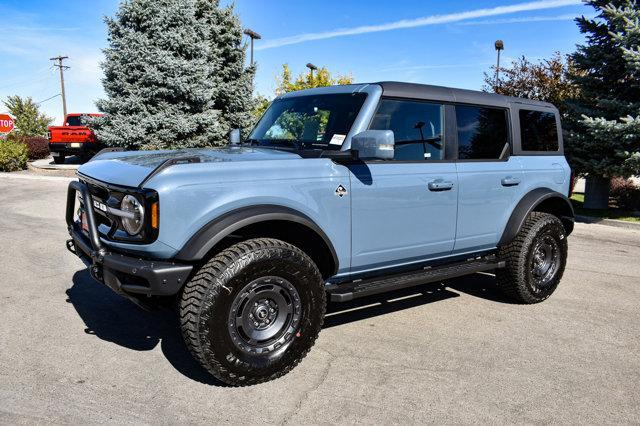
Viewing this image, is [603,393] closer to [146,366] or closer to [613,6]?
[146,366]

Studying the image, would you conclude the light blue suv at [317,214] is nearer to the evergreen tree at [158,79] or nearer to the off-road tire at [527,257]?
the off-road tire at [527,257]

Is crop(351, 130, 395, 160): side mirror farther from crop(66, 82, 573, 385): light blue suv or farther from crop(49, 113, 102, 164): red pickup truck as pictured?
crop(49, 113, 102, 164): red pickup truck

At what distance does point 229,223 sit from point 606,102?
10.5 m

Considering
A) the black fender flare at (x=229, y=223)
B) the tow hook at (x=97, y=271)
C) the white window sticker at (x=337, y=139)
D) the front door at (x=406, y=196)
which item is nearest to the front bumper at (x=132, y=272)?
the tow hook at (x=97, y=271)

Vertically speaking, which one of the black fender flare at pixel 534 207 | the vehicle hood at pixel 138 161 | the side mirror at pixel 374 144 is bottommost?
the black fender flare at pixel 534 207

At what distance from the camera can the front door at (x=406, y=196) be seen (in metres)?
3.68

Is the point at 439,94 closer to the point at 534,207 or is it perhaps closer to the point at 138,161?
the point at 534,207

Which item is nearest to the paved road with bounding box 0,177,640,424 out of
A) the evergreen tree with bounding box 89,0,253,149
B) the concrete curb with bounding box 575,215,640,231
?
the concrete curb with bounding box 575,215,640,231

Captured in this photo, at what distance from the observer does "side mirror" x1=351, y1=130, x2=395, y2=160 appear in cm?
331

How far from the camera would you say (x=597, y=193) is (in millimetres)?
12039

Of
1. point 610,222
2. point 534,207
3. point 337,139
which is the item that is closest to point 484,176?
point 534,207

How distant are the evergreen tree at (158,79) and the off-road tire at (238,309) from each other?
13.2m

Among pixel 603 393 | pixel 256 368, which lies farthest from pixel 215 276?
pixel 603 393

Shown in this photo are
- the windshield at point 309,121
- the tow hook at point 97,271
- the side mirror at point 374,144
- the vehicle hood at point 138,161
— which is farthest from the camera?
the windshield at point 309,121
